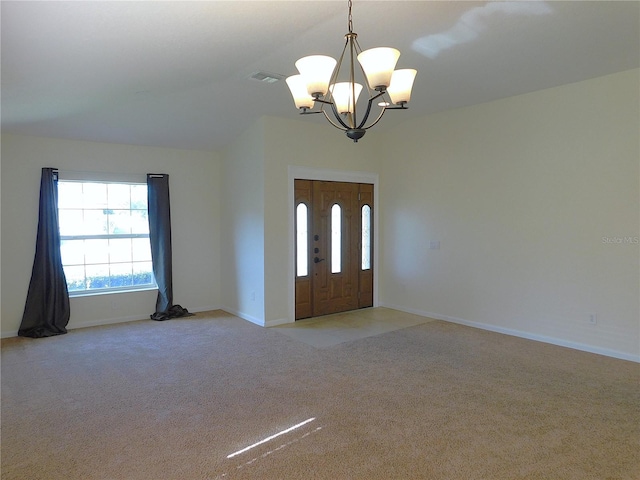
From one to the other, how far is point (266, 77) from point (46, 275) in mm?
3649

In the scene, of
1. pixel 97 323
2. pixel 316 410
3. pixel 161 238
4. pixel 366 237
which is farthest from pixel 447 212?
pixel 97 323

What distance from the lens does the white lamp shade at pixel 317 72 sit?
2.43 meters

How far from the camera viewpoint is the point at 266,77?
4332mm

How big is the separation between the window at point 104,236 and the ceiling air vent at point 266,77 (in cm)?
272

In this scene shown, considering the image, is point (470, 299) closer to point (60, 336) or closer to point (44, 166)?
point (60, 336)

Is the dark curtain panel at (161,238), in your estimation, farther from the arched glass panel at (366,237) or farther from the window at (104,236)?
the arched glass panel at (366,237)

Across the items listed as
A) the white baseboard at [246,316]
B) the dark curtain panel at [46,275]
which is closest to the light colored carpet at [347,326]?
the white baseboard at [246,316]

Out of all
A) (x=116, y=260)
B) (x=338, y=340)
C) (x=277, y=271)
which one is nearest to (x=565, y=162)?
(x=338, y=340)

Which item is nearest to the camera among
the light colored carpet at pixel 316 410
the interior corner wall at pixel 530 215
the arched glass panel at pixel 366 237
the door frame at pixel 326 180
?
the light colored carpet at pixel 316 410

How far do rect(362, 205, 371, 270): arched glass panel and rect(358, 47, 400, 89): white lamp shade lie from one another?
4.30m

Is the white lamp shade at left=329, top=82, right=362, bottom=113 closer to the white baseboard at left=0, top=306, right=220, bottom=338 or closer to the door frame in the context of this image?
the door frame

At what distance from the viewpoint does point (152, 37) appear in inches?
107

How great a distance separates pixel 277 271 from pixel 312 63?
362 cm

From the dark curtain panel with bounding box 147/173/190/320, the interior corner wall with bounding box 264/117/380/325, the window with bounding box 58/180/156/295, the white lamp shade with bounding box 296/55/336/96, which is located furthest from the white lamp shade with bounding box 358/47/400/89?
the window with bounding box 58/180/156/295
